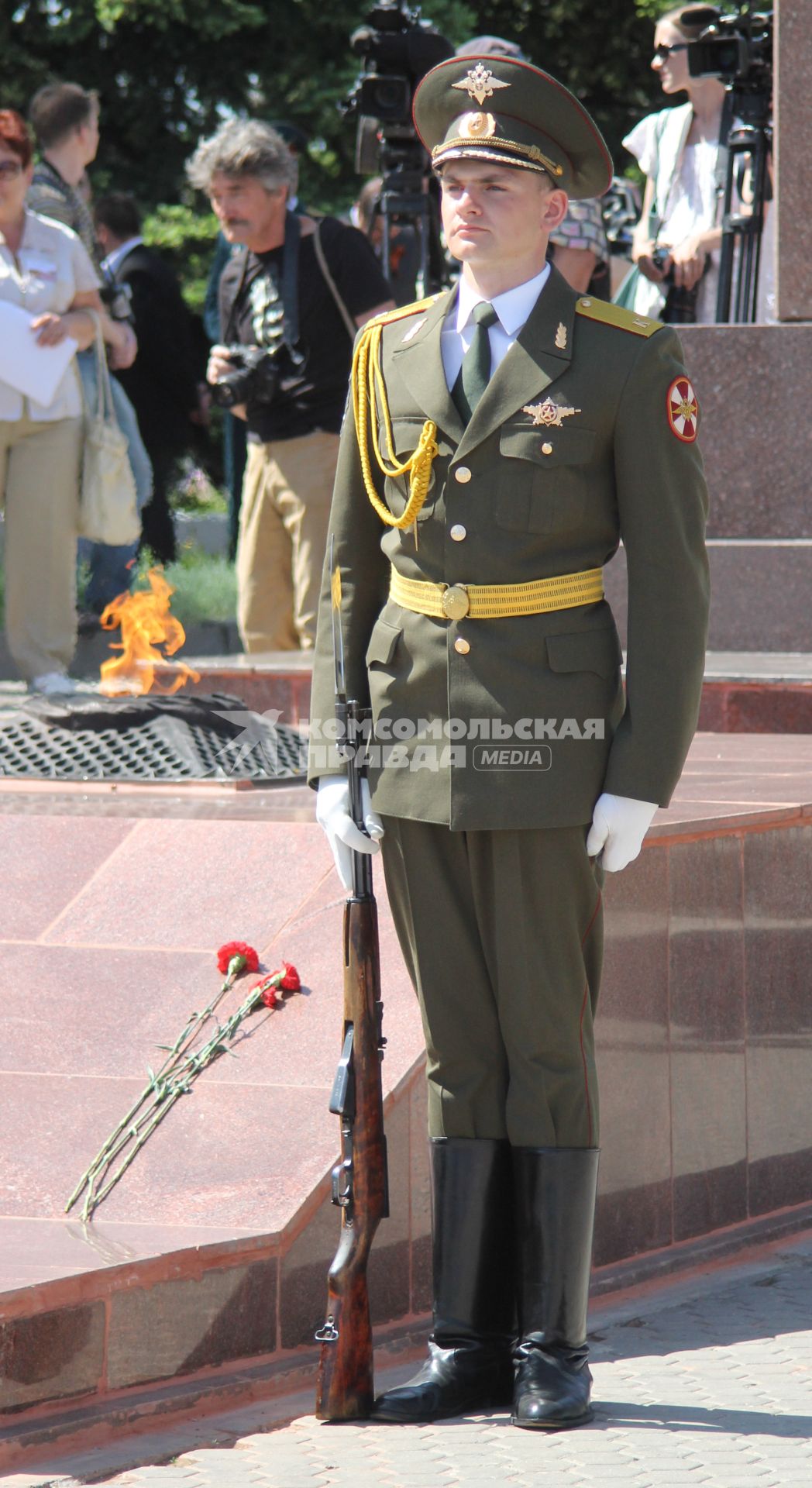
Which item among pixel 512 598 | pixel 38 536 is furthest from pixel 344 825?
pixel 38 536

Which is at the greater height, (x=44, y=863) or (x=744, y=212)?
(x=744, y=212)

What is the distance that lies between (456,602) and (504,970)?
0.54m

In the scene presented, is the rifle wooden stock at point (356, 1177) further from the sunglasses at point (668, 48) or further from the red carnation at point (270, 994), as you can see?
the sunglasses at point (668, 48)

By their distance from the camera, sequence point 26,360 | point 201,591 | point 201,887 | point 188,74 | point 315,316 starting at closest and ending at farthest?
point 201,887 → point 26,360 → point 315,316 → point 201,591 → point 188,74

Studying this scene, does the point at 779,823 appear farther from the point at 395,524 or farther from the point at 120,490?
the point at 120,490

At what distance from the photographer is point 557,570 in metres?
3.35

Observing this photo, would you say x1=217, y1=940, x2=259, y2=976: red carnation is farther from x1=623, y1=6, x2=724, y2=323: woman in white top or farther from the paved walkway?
x1=623, y1=6, x2=724, y2=323: woman in white top

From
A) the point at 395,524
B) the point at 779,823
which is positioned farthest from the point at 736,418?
the point at 395,524

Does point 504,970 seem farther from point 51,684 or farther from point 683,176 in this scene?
point 683,176

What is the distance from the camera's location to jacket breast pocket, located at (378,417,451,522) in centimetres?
339

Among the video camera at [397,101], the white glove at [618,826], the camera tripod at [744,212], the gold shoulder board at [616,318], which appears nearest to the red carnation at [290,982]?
the white glove at [618,826]

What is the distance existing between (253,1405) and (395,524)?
1363 millimetres

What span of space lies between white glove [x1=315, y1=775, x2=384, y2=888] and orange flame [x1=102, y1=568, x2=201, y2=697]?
2536 mm

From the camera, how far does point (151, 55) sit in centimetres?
1925
